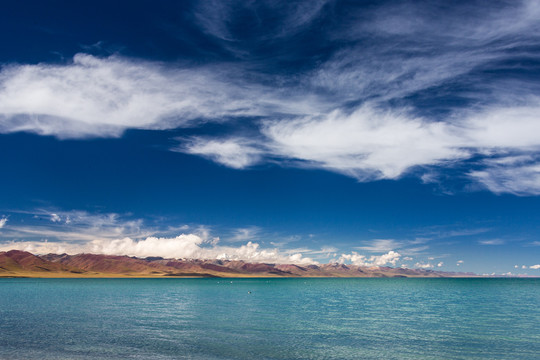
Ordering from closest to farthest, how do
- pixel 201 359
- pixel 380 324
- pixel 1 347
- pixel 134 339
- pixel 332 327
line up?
1. pixel 201 359
2. pixel 1 347
3. pixel 134 339
4. pixel 332 327
5. pixel 380 324

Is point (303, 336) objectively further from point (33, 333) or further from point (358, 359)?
point (33, 333)

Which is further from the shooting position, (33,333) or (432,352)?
(33,333)

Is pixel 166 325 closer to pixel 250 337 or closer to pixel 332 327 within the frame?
pixel 250 337

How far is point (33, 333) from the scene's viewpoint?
42219 millimetres

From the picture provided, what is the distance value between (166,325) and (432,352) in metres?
33.1

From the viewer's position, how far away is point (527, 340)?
40.9m

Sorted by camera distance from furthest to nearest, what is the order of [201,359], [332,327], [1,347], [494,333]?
[332,327] → [494,333] → [1,347] → [201,359]

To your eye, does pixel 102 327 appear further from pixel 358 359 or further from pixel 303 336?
pixel 358 359

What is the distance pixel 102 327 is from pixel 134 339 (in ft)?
33.9

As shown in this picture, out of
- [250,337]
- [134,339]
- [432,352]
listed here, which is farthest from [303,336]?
[134,339]

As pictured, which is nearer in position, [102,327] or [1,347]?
[1,347]

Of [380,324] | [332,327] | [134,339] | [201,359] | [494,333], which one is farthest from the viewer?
[380,324]

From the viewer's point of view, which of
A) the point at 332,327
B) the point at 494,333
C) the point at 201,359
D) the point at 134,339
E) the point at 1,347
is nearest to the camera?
the point at 201,359

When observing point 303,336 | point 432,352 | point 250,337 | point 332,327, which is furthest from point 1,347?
point 432,352
